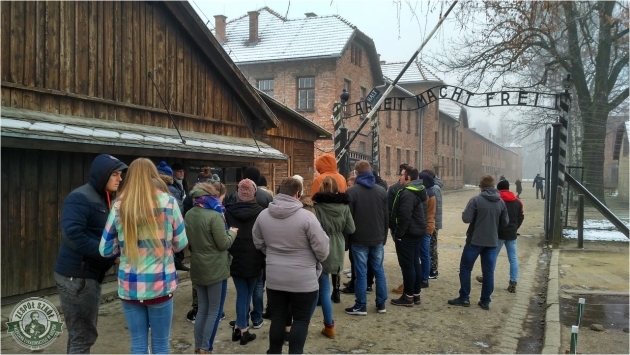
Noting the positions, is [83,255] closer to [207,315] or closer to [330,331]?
[207,315]

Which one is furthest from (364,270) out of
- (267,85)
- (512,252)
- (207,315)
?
(267,85)

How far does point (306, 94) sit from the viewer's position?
27.0 m

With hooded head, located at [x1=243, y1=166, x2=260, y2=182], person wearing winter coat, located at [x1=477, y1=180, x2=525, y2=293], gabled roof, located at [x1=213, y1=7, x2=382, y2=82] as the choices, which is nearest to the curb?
person wearing winter coat, located at [x1=477, y1=180, x2=525, y2=293]

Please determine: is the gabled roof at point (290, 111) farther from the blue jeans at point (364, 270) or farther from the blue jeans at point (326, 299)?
the blue jeans at point (326, 299)

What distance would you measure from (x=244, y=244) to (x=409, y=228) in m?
2.43

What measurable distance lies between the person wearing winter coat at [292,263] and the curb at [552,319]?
8.85ft

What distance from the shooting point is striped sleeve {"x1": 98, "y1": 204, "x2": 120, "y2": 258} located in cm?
357

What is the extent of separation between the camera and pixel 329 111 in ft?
86.2

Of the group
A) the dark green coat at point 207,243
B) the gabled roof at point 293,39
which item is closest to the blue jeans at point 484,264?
the dark green coat at point 207,243

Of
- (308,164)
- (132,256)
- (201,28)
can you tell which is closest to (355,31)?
(308,164)

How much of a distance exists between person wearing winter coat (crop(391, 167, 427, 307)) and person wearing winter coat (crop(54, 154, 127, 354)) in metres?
3.98

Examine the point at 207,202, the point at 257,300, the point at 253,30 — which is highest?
the point at 253,30

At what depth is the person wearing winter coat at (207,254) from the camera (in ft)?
16.1

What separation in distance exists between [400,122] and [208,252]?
1290 inches
